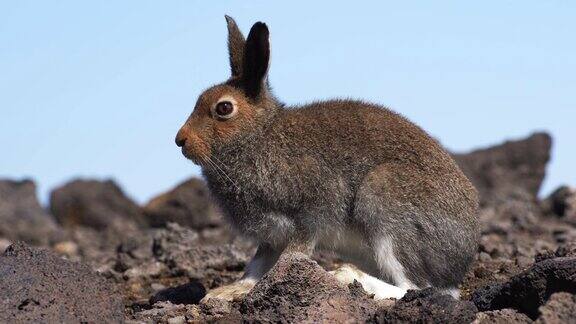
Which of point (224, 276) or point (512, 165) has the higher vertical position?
point (512, 165)

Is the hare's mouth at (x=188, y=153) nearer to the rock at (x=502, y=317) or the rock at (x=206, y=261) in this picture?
the rock at (x=206, y=261)

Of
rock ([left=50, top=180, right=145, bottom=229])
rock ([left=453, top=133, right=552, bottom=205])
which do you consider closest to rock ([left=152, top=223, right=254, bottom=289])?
rock ([left=50, top=180, right=145, bottom=229])

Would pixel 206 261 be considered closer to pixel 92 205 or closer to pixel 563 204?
pixel 563 204

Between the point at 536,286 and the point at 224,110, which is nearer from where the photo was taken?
the point at 536,286

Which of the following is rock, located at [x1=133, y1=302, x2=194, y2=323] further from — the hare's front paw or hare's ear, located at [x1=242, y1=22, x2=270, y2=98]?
hare's ear, located at [x1=242, y1=22, x2=270, y2=98]

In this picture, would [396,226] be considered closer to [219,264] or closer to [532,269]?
[532,269]

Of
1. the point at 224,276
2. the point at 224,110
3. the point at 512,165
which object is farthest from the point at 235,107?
the point at 512,165

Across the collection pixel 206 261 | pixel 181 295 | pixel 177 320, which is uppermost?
pixel 206 261

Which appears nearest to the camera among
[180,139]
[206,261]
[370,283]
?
[370,283]

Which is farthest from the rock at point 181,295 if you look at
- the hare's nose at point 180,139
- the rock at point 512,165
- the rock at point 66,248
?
the rock at point 512,165
